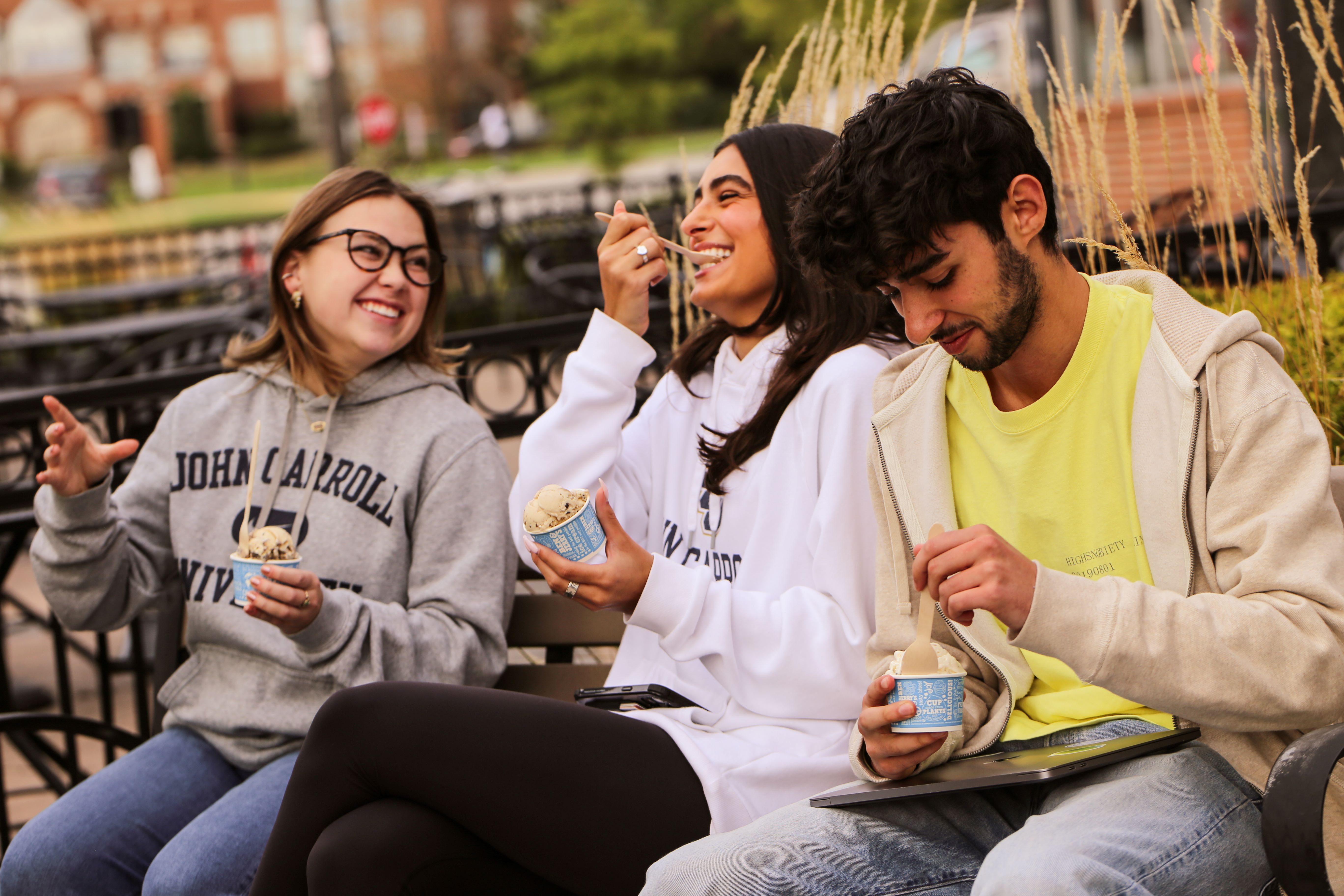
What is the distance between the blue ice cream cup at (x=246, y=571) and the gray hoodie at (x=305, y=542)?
0.50 ft

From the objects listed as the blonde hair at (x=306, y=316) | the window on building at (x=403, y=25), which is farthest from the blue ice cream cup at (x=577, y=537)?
the window on building at (x=403, y=25)

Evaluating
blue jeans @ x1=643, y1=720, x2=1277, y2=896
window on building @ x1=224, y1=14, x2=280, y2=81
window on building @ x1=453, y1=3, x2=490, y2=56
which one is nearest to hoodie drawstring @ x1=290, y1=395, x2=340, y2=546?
blue jeans @ x1=643, y1=720, x2=1277, y2=896

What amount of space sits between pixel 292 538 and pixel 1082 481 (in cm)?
148

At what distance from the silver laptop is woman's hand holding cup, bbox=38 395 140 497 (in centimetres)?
164

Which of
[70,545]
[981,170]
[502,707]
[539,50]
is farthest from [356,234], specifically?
[539,50]

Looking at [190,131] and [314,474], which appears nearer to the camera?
[314,474]

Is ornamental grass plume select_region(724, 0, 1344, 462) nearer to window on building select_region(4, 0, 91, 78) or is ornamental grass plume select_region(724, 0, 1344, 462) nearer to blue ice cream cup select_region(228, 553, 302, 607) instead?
blue ice cream cup select_region(228, 553, 302, 607)

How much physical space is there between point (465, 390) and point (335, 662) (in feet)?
4.50

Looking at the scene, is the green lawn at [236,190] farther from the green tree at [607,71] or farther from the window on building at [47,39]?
the window on building at [47,39]

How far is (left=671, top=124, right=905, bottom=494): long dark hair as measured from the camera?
244cm

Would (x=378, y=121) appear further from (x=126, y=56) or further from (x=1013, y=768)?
(x=126, y=56)

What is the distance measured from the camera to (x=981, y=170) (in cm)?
191

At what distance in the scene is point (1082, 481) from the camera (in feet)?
6.53

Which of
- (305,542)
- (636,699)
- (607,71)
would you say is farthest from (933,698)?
(607,71)
